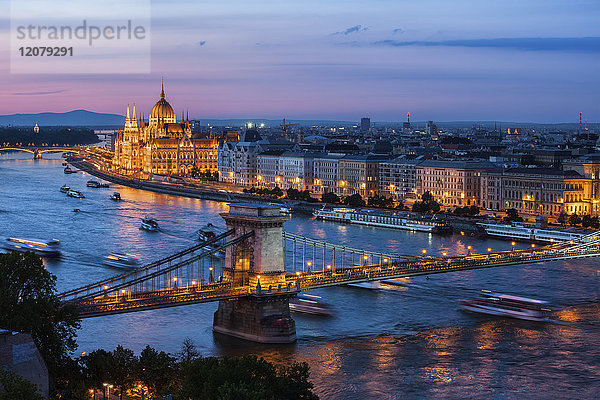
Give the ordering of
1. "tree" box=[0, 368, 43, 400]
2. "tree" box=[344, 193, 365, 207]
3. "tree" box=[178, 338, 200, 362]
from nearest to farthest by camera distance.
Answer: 1. "tree" box=[0, 368, 43, 400]
2. "tree" box=[178, 338, 200, 362]
3. "tree" box=[344, 193, 365, 207]

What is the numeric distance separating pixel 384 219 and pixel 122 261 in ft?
41.3

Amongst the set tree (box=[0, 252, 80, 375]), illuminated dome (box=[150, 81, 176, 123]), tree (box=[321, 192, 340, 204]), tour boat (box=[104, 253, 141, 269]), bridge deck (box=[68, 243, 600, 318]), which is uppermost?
illuminated dome (box=[150, 81, 176, 123])

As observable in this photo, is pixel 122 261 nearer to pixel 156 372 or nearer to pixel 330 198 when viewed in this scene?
pixel 156 372

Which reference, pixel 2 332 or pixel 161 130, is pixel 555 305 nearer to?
pixel 2 332

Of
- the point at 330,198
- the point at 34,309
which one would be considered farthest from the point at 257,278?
the point at 330,198

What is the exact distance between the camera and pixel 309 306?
1775 cm

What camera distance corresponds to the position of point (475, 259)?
65.5ft

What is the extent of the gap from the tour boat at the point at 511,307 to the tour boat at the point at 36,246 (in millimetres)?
10575

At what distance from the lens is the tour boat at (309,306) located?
17.7 metres

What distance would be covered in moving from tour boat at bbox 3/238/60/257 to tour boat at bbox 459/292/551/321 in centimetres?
1058

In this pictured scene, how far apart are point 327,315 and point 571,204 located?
1878cm

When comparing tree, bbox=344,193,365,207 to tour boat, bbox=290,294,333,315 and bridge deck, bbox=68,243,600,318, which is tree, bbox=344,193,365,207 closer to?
bridge deck, bbox=68,243,600,318

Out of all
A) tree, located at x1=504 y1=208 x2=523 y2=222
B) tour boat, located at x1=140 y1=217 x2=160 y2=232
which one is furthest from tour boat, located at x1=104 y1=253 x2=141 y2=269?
tree, located at x1=504 y1=208 x2=523 y2=222

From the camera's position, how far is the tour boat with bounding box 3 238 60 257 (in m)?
24.5
